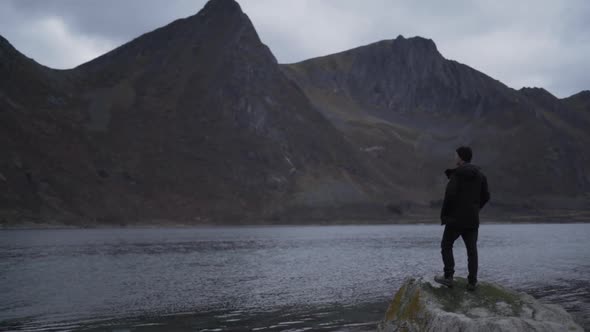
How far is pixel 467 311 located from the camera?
45.0 feet

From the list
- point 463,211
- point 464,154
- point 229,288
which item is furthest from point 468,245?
point 229,288

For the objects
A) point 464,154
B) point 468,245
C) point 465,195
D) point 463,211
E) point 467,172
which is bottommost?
point 468,245

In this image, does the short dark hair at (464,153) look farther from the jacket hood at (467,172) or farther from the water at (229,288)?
the water at (229,288)

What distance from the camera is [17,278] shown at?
41.1 metres

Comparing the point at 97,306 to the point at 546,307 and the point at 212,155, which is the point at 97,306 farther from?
the point at 212,155

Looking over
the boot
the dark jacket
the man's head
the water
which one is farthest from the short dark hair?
the water

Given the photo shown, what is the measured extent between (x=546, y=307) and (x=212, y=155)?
18358 centimetres

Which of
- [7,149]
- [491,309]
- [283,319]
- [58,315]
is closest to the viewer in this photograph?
[491,309]

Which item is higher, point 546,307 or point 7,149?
point 7,149

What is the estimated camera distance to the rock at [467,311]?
498 inches

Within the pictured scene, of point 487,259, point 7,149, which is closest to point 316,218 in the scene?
point 7,149

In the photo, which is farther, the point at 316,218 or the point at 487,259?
the point at 316,218

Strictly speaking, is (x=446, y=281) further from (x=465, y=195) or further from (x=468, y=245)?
(x=465, y=195)

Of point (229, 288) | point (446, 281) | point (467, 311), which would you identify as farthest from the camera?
point (229, 288)
